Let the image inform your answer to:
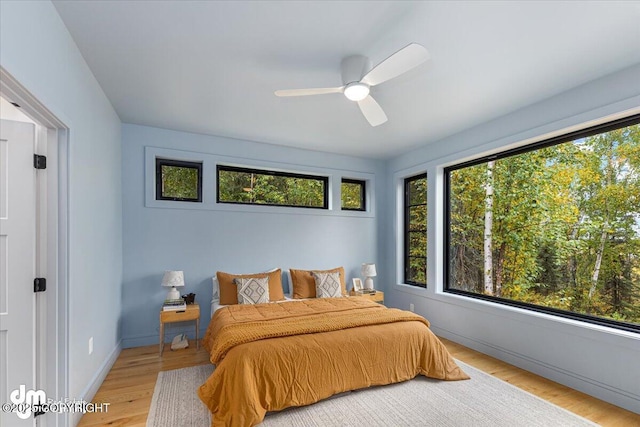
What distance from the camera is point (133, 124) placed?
3818 millimetres

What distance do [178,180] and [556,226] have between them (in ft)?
14.6

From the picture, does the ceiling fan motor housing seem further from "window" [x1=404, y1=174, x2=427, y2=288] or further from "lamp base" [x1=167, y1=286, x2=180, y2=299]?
"lamp base" [x1=167, y1=286, x2=180, y2=299]

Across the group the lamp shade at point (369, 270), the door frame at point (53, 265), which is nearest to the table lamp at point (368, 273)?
the lamp shade at point (369, 270)

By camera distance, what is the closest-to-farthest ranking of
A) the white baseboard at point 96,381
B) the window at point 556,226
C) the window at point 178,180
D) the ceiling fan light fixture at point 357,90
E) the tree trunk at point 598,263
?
the white baseboard at point 96,381 < the ceiling fan light fixture at point 357,90 < the window at point 556,226 < the tree trunk at point 598,263 < the window at point 178,180

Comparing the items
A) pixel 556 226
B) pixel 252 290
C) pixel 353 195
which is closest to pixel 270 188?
pixel 353 195

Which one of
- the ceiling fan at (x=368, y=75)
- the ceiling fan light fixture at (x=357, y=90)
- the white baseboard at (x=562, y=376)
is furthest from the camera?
the white baseboard at (x=562, y=376)

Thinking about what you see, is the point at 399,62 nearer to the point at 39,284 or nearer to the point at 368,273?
the point at 39,284

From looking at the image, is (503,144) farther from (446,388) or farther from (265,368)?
(265,368)

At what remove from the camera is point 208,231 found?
163 inches

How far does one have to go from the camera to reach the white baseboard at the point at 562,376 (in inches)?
96.3

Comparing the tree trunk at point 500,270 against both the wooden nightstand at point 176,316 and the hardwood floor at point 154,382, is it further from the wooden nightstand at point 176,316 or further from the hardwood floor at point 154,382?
the wooden nightstand at point 176,316

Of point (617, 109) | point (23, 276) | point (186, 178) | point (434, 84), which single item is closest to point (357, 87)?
point (434, 84)

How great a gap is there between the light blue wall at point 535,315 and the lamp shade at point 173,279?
126 inches

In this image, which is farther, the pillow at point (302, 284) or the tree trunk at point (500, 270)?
the pillow at point (302, 284)
